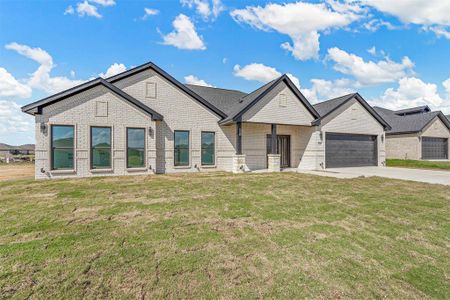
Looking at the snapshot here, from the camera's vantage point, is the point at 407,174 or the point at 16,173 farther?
the point at 407,174

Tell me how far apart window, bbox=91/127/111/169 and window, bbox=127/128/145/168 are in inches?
37.3

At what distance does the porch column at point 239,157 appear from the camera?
13875 millimetres

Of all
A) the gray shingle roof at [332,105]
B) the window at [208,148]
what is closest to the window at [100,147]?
the window at [208,148]

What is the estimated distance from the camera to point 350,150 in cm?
1780

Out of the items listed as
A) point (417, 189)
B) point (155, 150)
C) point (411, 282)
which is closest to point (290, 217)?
point (411, 282)

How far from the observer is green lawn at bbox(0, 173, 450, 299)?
2742 millimetres

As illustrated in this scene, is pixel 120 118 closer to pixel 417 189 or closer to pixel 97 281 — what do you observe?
pixel 97 281

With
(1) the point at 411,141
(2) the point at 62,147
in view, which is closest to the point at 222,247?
(2) the point at 62,147

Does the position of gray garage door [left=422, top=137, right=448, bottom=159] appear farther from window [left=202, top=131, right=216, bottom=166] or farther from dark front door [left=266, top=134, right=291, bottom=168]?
window [left=202, top=131, right=216, bottom=166]

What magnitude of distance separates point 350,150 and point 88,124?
18003 mm

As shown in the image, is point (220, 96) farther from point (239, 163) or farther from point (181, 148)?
point (239, 163)

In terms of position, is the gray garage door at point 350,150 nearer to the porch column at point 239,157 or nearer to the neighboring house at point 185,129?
the neighboring house at point 185,129

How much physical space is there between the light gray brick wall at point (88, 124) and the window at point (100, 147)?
0.68ft

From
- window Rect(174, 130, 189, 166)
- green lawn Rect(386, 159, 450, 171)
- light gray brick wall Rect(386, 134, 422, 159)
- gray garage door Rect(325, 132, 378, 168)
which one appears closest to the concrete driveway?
gray garage door Rect(325, 132, 378, 168)
